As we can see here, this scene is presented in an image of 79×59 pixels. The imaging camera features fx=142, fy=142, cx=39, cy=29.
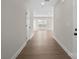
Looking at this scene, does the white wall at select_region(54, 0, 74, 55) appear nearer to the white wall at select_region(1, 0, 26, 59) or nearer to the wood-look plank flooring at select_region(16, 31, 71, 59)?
the wood-look plank flooring at select_region(16, 31, 71, 59)

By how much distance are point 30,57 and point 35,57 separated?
19 centimetres

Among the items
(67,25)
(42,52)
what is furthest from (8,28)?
(67,25)

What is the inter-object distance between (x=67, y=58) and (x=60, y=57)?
0.95 ft

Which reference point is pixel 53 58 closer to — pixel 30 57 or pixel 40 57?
pixel 40 57

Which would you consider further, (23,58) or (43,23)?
(43,23)

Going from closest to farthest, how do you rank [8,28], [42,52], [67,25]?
1. [8,28]
2. [67,25]
3. [42,52]

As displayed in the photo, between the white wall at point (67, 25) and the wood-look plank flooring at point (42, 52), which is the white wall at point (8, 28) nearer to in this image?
the wood-look plank flooring at point (42, 52)

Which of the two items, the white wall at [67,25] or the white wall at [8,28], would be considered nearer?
the white wall at [8,28]

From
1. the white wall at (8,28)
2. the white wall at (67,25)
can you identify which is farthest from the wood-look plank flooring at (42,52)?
the white wall at (8,28)

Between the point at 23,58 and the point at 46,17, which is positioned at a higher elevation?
the point at 46,17

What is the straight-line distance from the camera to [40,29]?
26156mm

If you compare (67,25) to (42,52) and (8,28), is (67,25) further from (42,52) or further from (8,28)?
(8,28)

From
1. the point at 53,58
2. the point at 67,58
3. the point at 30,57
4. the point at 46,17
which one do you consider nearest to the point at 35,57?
the point at 30,57

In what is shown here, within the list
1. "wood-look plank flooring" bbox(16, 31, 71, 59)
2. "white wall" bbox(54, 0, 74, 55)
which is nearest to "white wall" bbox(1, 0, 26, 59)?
"wood-look plank flooring" bbox(16, 31, 71, 59)
